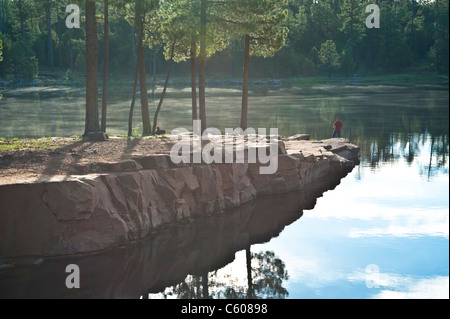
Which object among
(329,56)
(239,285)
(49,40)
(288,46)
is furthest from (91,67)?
(49,40)

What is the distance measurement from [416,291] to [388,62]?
9370cm

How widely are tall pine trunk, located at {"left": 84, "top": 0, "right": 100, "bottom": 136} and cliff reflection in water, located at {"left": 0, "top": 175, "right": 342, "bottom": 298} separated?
7.30 m

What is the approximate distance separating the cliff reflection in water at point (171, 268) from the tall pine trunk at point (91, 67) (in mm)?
7303

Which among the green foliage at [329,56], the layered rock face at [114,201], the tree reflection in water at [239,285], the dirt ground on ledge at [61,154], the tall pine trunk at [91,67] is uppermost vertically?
the green foliage at [329,56]

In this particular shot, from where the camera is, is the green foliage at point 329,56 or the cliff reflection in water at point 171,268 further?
the green foliage at point 329,56

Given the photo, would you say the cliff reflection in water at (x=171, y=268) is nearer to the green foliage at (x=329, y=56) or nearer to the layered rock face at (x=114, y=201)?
the layered rock face at (x=114, y=201)

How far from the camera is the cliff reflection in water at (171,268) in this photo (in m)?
12.9

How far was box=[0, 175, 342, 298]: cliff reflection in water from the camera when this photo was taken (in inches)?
508

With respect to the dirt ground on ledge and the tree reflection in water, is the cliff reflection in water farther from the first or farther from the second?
the dirt ground on ledge

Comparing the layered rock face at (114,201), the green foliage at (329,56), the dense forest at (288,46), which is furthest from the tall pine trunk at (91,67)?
the green foliage at (329,56)

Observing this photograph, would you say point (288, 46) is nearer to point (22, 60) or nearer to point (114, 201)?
point (22, 60)

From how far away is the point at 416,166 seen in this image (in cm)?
2745

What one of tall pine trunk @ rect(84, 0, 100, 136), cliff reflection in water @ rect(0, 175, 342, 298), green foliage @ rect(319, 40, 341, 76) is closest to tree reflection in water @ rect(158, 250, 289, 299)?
cliff reflection in water @ rect(0, 175, 342, 298)

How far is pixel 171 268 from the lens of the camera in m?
14.6
